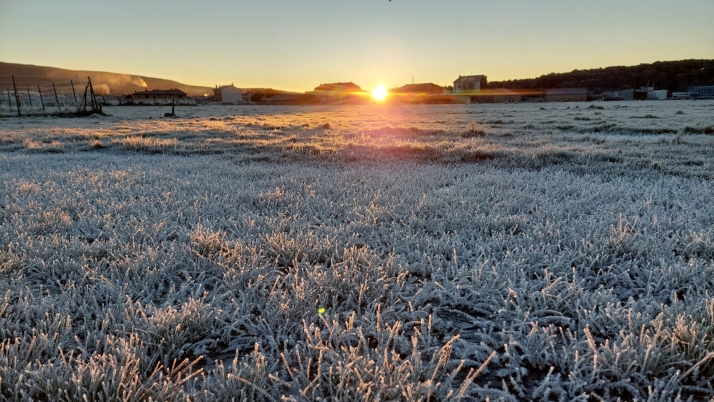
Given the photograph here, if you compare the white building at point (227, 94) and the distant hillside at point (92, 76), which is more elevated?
the distant hillside at point (92, 76)

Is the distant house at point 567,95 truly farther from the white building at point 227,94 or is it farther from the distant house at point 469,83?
the white building at point 227,94

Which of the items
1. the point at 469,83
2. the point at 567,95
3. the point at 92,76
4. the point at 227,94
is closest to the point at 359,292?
the point at 567,95

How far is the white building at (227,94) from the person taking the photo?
102m

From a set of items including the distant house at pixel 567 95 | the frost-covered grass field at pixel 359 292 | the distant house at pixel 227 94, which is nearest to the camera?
the frost-covered grass field at pixel 359 292

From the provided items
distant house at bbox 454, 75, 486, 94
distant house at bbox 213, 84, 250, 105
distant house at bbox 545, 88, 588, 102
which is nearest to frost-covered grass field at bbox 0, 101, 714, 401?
distant house at bbox 545, 88, 588, 102

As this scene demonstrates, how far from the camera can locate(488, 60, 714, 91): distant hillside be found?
96.9 metres

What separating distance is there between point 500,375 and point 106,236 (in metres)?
3.54

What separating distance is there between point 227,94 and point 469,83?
71.1m

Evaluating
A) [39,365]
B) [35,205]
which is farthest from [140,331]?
[35,205]

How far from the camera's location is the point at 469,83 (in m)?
111

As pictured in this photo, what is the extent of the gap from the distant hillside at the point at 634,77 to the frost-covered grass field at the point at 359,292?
120996 millimetres

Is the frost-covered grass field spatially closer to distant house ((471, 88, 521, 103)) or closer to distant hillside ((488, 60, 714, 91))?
distant house ((471, 88, 521, 103))

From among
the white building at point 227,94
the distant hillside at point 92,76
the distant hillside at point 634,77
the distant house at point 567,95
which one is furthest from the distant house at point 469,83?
the distant hillside at point 92,76

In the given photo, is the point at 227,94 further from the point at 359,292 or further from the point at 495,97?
the point at 359,292
